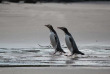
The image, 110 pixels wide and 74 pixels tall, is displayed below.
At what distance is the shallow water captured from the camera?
8.49 metres

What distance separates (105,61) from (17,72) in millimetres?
1967

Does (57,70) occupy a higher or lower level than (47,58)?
higher

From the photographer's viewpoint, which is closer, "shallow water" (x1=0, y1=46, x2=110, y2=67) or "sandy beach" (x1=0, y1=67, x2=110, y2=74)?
"sandy beach" (x1=0, y1=67, x2=110, y2=74)

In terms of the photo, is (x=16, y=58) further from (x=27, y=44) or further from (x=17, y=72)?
(x=27, y=44)

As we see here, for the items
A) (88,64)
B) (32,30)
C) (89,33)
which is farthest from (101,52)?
(32,30)

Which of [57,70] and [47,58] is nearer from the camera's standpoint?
[57,70]

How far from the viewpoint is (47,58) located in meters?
9.22

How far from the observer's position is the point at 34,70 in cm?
782

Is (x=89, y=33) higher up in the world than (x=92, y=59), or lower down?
lower down

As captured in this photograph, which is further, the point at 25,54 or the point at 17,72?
the point at 25,54

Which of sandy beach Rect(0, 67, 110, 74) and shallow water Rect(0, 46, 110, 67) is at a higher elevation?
sandy beach Rect(0, 67, 110, 74)

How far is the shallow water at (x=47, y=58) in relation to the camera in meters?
8.49

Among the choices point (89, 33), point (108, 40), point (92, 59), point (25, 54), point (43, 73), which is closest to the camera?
point (43, 73)

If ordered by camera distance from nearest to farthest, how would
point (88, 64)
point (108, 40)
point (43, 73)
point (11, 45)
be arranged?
point (43, 73) < point (88, 64) < point (11, 45) < point (108, 40)
